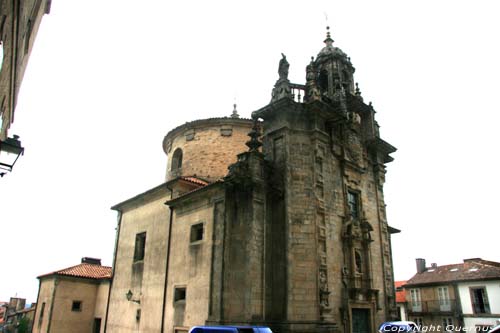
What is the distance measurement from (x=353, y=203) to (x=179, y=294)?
27.2 ft

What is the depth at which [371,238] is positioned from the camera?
16.8 meters

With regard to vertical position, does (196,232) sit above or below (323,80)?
below

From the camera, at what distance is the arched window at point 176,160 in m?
22.3

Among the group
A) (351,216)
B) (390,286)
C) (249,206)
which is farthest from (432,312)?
(249,206)

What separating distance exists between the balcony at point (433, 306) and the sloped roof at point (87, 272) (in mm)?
25556

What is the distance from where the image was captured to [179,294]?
1562 centimetres

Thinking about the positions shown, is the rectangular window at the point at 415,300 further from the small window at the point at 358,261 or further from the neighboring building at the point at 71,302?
the neighboring building at the point at 71,302

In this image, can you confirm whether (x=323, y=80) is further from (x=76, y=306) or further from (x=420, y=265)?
(x=420, y=265)

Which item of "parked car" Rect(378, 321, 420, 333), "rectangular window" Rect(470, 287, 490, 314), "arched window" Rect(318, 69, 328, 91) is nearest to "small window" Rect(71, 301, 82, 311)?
"parked car" Rect(378, 321, 420, 333)

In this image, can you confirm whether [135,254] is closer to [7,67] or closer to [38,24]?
[38,24]

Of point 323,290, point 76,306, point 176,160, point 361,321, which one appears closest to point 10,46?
point 323,290

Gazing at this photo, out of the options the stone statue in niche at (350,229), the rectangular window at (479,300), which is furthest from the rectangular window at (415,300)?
the stone statue in niche at (350,229)

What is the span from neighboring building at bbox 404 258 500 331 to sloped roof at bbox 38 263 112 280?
25.6 m

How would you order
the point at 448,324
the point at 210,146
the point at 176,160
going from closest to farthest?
the point at 210,146
the point at 176,160
the point at 448,324
